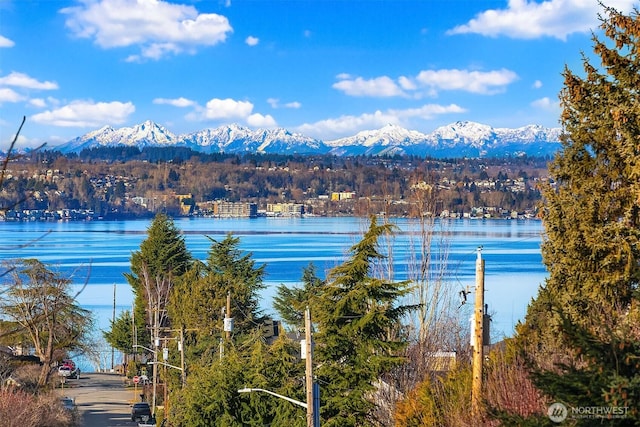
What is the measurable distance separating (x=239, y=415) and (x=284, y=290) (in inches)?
1034

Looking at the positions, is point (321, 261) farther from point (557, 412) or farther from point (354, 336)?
point (557, 412)

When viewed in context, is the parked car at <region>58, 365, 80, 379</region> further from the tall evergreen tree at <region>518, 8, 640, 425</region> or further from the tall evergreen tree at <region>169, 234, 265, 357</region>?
the tall evergreen tree at <region>518, 8, 640, 425</region>

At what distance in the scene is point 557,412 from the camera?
7.58 m

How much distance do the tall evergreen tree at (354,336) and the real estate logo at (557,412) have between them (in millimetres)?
13640

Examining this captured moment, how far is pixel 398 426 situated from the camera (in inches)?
685

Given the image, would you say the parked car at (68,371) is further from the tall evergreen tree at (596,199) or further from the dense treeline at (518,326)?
the tall evergreen tree at (596,199)

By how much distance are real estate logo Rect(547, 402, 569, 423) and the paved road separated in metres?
30.6

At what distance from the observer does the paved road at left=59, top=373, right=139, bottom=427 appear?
36.8 m

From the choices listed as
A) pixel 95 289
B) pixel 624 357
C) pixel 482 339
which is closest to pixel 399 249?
pixel 95 289

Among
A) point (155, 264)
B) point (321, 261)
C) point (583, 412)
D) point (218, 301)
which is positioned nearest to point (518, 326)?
point (583, 412)

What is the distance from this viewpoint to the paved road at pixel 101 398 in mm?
36781

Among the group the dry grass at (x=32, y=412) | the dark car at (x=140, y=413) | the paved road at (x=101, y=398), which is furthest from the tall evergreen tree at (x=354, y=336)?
the paved road at (x=101, y=398)

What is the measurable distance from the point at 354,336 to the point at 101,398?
89.2 feet

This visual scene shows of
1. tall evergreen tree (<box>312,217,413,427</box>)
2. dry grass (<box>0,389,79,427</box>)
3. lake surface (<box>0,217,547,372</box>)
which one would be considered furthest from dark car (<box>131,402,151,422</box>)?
tall evergreen tree (<box>312,217,413,427</box>)
